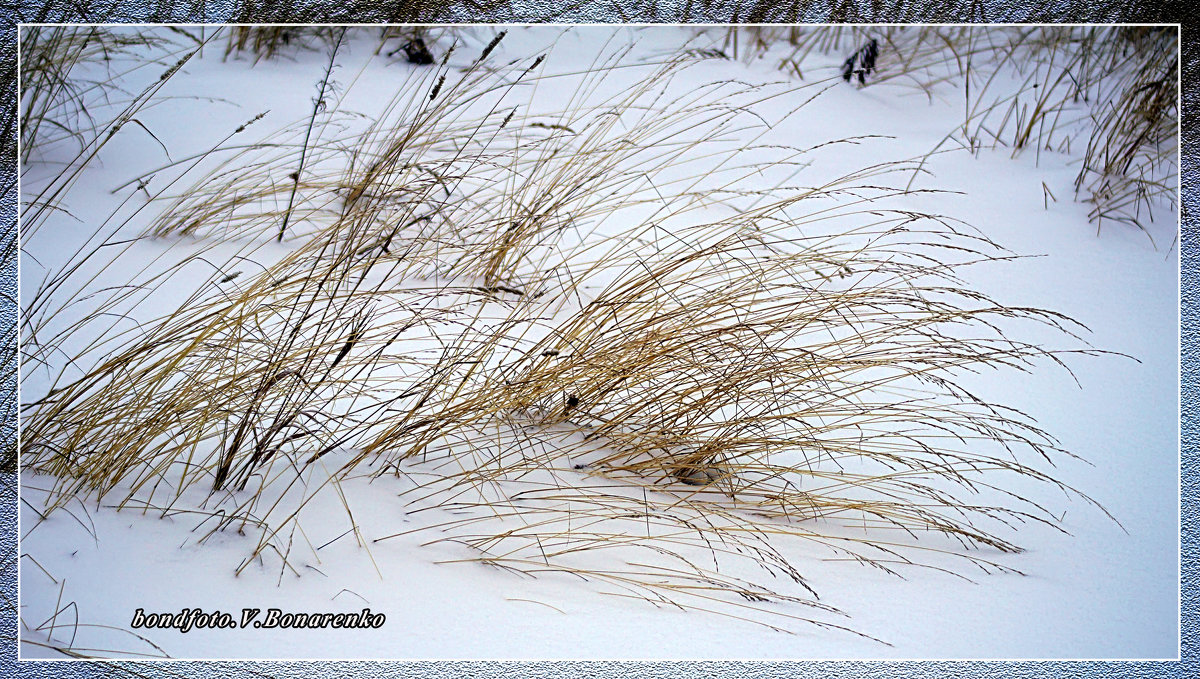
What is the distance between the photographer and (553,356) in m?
1.56

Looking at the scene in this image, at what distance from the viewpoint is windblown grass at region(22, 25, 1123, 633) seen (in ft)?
4.81

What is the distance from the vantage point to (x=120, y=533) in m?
1.39

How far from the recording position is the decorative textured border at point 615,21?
1385mm

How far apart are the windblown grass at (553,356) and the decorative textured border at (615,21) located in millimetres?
94

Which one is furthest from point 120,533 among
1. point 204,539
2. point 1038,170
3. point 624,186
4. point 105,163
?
point 1038,170

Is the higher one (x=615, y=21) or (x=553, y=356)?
(x=615, y=21)

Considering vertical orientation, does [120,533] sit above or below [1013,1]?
below

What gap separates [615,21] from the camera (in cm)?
163

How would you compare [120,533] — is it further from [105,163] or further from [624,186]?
[624,186]

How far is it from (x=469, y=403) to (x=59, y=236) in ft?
2.52

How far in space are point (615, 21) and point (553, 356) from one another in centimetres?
63

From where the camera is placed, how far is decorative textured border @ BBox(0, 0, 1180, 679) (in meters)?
1.38

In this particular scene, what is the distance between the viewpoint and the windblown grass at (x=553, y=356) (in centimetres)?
147

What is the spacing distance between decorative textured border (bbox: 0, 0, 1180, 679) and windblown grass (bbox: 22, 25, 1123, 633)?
0.09 metres
